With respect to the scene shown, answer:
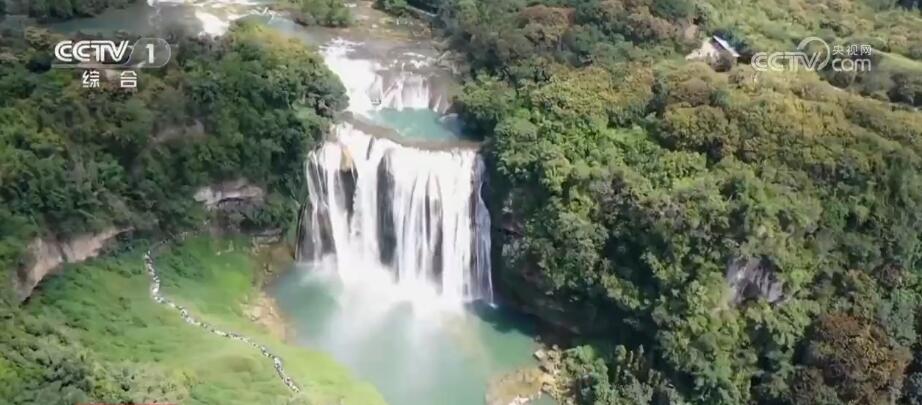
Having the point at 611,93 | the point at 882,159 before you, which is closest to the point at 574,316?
the point at 611,93

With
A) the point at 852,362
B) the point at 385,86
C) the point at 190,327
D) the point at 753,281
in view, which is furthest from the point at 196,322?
the point at 852,362

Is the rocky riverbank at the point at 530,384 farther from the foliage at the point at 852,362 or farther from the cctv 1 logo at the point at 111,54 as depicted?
the cctv 1 logo at the point at 111,54

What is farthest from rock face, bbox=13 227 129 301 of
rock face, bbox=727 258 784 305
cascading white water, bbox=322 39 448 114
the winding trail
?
rock face, bbox=727 258 784 305

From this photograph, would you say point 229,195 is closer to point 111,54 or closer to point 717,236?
point 111,54

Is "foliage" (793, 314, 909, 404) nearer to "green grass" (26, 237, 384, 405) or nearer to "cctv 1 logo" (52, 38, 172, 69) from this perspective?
"green grass" (26, 237, 384, 405)

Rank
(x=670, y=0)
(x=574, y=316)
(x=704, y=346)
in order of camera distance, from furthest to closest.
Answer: (x=670, y=0) → (x=574, y=316) → (x=704, y=346)

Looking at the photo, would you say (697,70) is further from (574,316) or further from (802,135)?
(574,316)
